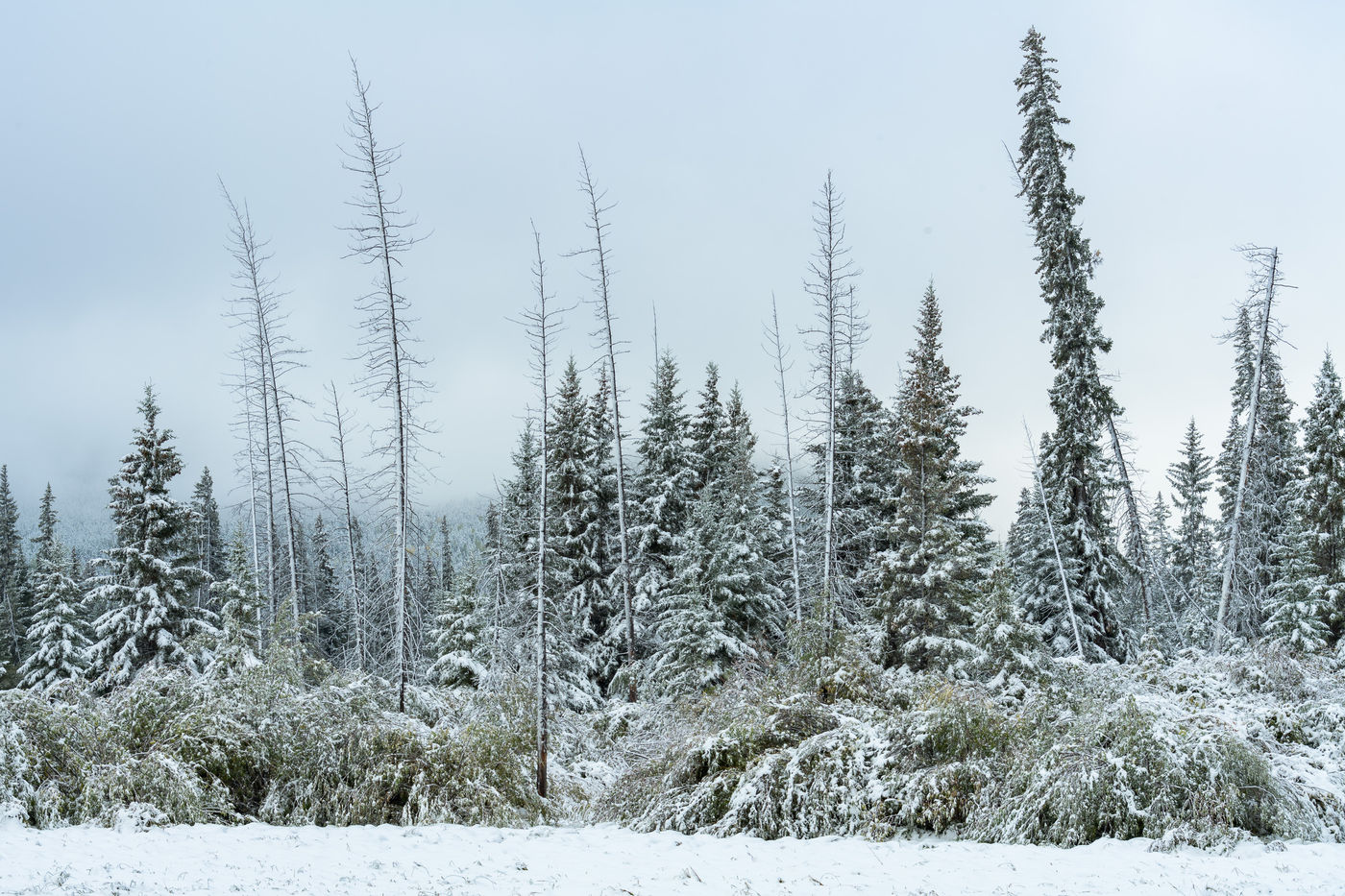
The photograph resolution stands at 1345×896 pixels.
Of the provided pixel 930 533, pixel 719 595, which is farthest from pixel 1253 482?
pixel 719 595

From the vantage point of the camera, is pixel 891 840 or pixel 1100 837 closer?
pixel 1100 837

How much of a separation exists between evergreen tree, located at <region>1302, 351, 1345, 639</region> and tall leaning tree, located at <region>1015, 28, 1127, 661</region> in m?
6.51

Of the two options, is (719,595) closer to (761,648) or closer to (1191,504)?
(761,648)

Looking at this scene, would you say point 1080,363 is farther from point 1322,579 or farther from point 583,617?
point 583,617

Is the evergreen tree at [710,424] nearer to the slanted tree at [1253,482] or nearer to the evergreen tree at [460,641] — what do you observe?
the evergreen tree at [460,641]

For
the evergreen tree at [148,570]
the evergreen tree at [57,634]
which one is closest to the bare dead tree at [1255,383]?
the evergreen tree at [148,570]

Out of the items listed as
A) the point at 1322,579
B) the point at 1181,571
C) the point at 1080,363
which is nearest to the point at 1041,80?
the point at 1080,363

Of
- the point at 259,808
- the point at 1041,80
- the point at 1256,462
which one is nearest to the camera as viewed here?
→ the point at 259,808

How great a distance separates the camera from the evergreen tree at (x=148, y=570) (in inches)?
789

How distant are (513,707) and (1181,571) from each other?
36035 mm

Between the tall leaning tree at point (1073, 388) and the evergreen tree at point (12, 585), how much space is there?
47702mm

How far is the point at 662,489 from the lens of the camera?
23609 mm

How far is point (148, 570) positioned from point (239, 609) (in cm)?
443

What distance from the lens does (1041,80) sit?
19.2 m
